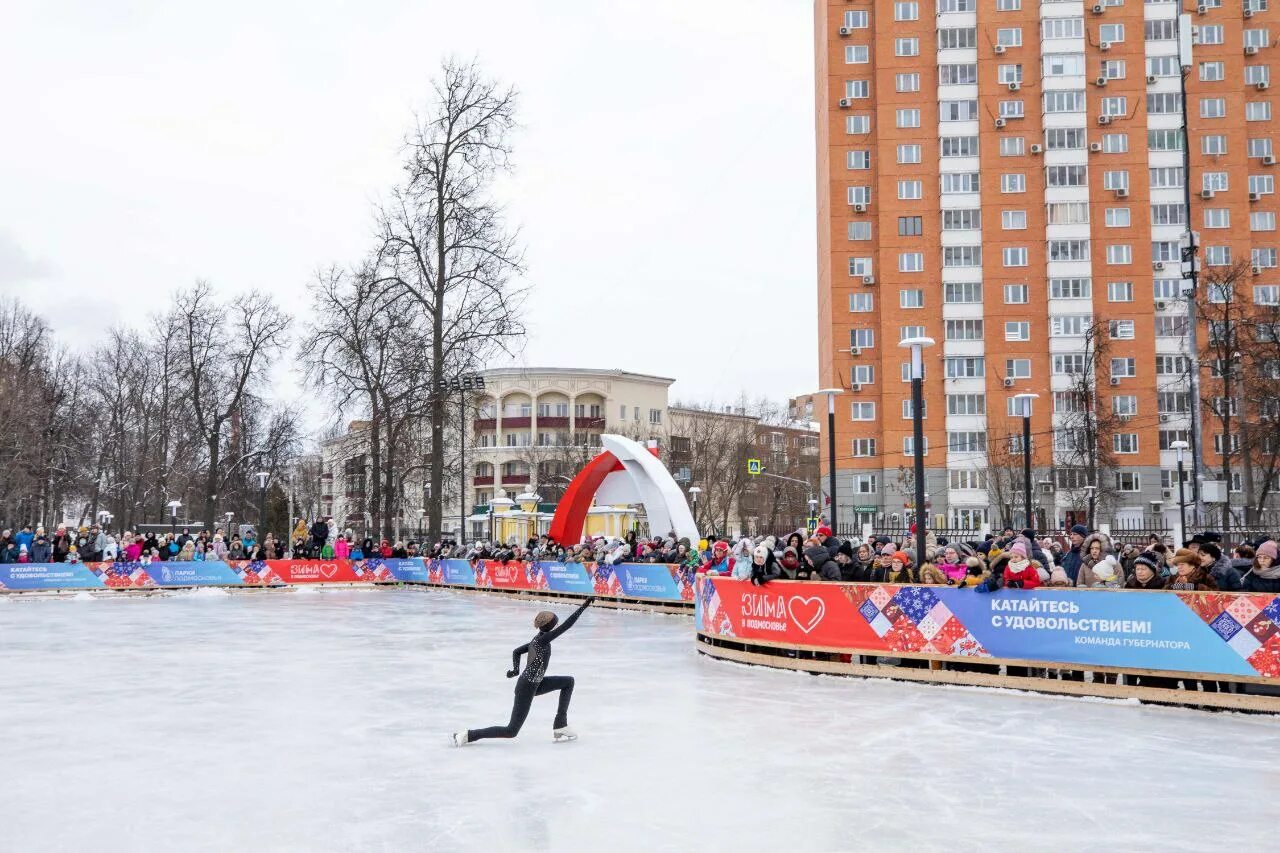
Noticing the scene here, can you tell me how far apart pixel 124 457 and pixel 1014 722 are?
58.5m

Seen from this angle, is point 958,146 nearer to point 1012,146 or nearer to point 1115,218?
point 1012,146

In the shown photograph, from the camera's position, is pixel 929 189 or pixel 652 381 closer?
pixel 929 189

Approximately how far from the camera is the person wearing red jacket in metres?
14.2

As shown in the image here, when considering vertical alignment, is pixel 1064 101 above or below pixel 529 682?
above

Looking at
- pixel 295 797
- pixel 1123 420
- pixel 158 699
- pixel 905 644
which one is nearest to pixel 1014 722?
pixel 905 644

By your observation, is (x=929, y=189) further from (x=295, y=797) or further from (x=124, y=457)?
(x=295, y=797)

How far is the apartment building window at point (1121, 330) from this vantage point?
6612 cm

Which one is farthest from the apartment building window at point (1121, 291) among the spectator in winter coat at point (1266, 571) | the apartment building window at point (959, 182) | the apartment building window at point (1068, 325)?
the spectator in winter coat at point (1266, 571)

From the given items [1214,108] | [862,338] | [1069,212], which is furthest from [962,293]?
[1214,108]

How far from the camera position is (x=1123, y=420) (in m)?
63.2

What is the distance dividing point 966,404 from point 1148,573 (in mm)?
55959

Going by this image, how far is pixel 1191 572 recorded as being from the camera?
Answer: 13.0 m

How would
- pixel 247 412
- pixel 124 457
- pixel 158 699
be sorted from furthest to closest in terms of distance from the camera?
pixel 124 457 → pixel 247 412 → pixel 158 699

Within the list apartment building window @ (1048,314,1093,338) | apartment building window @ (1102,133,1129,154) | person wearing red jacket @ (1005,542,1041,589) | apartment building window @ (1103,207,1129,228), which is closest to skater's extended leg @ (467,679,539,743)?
person wearing red jacket @ (1005,542,1041,589)
